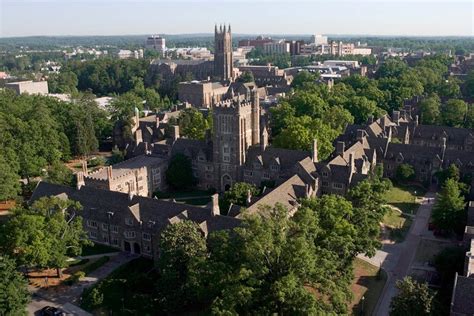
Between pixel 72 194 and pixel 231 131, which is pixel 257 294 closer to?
pixel 72 194

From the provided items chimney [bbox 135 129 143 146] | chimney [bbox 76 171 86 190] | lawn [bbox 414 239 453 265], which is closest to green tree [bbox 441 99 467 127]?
lawn [bbox 414 239 453 265]

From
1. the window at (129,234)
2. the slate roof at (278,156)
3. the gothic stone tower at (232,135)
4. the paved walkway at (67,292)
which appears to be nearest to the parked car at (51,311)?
the paved walkway at (67,292)

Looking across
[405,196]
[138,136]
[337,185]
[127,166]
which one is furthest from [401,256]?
[138,136]

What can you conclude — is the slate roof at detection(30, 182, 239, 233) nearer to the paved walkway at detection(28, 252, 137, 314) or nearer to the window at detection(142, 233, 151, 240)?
the window at detection(142, 233, 151, 240)

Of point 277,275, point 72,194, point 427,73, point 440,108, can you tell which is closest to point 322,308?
point 277,275

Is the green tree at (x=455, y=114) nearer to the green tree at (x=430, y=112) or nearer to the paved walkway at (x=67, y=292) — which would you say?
the green tree at (x=430, y=112)

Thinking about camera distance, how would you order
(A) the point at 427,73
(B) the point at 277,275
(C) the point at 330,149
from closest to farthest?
(B) the point at 277,275, (C) the point at 330,149, (A) the point at 427,73
